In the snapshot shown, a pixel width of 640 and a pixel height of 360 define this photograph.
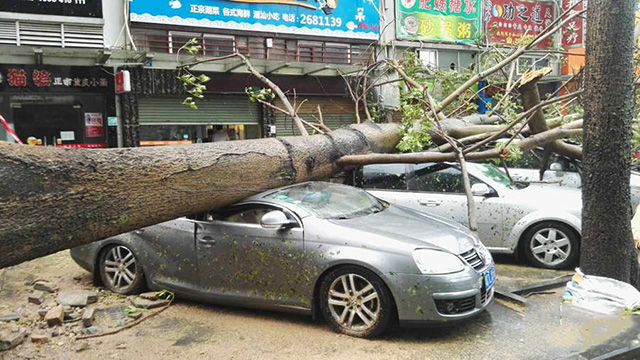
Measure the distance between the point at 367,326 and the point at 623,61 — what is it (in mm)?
3050

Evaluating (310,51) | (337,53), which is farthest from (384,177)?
(337,53)

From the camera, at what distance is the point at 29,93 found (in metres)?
13.2

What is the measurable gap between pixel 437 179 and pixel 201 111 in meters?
10.2

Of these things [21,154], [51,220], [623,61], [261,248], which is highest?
[623,61]

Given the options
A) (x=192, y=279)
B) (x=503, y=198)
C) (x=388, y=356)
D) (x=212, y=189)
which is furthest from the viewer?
(x=503, y=198)

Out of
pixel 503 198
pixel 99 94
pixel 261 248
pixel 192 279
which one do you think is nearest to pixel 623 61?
pixel 503 198

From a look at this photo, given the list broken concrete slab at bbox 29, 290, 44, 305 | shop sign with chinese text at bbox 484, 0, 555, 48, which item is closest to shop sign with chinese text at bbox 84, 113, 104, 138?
broken concrete slab at bbox 29, 290, 44, 305

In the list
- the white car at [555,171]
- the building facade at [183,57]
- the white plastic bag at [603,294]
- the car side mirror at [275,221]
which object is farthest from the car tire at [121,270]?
the building facade at [183,57]

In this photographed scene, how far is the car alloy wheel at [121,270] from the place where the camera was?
5551 mm

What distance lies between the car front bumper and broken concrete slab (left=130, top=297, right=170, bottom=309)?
243 cm

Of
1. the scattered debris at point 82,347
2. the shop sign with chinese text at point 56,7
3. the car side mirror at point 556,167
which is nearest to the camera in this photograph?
the scattered debris at point 82,347

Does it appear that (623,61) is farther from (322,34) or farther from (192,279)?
(322,34)

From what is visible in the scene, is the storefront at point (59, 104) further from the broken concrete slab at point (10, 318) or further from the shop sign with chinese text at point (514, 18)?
the shop sign with chinese text at point (514, 18)

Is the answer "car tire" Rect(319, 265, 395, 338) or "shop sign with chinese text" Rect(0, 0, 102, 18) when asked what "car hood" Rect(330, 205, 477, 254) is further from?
"shop sign with chinese text" Rect(0, 0, 102, 18)
